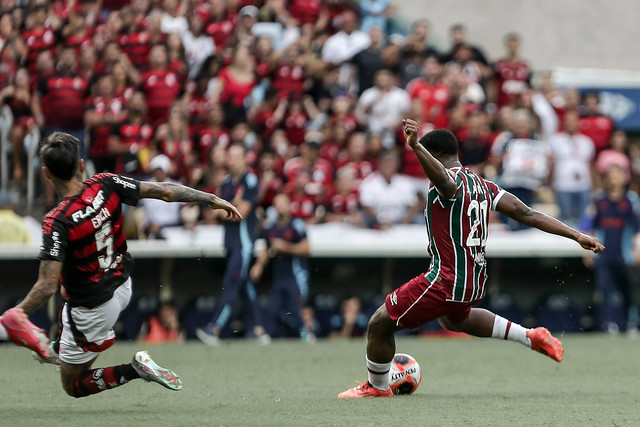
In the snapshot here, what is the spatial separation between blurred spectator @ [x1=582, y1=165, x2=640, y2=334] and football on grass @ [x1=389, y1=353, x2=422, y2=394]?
24.8ft

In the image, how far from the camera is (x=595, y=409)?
22.3ft

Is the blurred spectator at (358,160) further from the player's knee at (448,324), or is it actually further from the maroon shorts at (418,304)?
the maroon shorts at (418,304)

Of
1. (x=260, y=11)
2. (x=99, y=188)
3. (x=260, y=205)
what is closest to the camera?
(x=99, y=188)

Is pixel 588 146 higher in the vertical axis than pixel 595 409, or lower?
higher

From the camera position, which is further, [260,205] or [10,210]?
[260,205]

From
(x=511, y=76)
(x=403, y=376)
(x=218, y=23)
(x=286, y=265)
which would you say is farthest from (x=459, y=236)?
(x=511, y=76)

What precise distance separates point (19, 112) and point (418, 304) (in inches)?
332

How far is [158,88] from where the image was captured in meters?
15.0

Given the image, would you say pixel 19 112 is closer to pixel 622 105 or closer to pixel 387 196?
pixel 387 196

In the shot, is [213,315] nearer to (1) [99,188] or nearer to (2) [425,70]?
(2) [425,70]

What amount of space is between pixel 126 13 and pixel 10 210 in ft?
12.3

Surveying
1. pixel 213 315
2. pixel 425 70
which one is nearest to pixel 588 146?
pixel 425 70

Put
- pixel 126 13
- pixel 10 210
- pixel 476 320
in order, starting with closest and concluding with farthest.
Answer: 1. pixel 476 320
2. pixel 10 210
3. pixel 126 13

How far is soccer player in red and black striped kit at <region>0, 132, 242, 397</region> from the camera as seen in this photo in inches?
252
